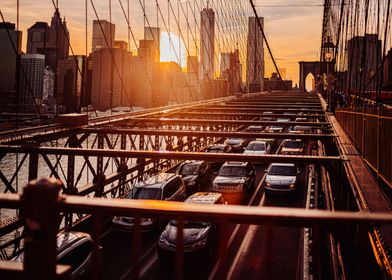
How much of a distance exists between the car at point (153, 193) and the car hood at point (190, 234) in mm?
2102

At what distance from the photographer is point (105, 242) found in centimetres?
1130

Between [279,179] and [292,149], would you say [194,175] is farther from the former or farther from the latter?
[292,149]

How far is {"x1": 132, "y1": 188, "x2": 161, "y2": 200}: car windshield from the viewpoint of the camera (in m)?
12.2

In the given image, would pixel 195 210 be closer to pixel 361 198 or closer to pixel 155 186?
pixel 361 198

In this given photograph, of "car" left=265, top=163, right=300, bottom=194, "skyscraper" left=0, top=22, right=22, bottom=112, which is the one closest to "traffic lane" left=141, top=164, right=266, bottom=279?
"car" left=265, top=163, right=300, bottom=194

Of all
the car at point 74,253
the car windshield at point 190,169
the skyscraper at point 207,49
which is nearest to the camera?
the car at point 74,253

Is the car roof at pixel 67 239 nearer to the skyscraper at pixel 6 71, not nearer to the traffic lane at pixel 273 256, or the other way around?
the traffic lane at pixel 273 256

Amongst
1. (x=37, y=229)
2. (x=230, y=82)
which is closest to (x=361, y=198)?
(x=37, y=229)

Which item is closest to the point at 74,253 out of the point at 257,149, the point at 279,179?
the point at 279,179

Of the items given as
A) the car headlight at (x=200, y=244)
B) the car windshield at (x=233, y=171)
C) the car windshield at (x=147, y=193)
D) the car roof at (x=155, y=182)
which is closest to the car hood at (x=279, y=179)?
the car windshield at (x=233, y=171)

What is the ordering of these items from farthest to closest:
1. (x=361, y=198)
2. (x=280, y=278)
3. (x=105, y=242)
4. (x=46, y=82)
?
(x=46, y=82) → (x=105, y=242) → (x=280, y=278) → (x=361, y=198)

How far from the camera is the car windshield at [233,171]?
16359mm

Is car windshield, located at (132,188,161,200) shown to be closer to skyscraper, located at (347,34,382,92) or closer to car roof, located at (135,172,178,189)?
car roof, located at (135,172,178,189)

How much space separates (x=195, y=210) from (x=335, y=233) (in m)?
3.11
